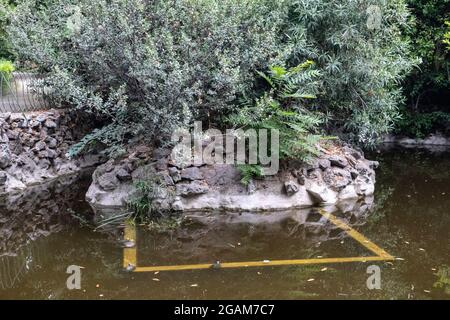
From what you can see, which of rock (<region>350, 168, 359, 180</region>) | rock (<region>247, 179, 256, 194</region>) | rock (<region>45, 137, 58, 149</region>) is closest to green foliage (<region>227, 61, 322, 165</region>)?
rock (<region>247, 179, 256, 194</region>)

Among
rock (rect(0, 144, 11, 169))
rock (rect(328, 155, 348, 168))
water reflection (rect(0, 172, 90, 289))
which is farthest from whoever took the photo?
rock (rect(0, 144, 11, 169))

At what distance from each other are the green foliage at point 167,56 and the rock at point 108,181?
2.14 feet

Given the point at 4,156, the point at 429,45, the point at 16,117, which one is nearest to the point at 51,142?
the point at 16,117

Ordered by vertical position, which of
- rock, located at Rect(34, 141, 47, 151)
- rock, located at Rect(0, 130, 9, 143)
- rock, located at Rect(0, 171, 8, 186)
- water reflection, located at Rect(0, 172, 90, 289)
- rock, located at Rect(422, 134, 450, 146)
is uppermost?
rock, located at Rect(0, 130, 9, 143)

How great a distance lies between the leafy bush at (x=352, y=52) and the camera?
705 centimetres

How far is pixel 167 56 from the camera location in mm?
5988

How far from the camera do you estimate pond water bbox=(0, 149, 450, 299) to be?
3939 mm

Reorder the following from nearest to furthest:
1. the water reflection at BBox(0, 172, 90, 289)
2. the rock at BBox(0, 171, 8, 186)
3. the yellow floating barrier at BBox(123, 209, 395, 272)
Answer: the yellow floating barrier at BBox(123, 209, 395, 272), the water reflection at BBox(0, 172, 90, 289), the rock at BBox(0, 171, 8, 186)

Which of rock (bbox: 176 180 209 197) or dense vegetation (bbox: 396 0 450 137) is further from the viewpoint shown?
dense vegetation (bbox: 396 0 450 137)

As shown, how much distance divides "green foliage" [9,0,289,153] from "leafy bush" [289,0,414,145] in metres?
0.48

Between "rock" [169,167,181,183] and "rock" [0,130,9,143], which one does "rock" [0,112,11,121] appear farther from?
"rock" [169,167,181,183]

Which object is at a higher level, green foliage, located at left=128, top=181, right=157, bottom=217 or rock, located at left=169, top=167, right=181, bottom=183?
rock, located at left=169, top=167, right=181, bottom=183

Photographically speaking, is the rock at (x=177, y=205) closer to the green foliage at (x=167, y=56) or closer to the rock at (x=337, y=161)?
the green foliage at (x=167, y=56)

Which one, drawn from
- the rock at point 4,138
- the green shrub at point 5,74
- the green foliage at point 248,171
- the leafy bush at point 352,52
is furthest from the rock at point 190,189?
the green shrub at point 5,74
